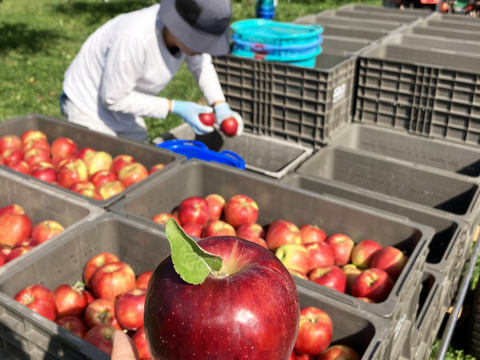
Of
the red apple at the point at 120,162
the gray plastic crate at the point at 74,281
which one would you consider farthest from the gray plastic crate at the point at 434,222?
the red apple at the point at 120,162

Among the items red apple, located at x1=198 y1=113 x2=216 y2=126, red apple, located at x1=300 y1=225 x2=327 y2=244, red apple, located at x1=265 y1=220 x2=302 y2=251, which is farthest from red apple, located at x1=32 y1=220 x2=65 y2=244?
red apple, located at x1=198 y1=113 x2=216 y2=126

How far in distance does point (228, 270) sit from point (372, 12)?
17.2ft

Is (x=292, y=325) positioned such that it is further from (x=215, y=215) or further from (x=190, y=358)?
(x=215, y=215)

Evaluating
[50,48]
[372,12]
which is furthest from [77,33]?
[372,12]

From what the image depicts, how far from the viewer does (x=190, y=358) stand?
87 cm

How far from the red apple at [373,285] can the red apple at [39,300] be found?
3.54 ft

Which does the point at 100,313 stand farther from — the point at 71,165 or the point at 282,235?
the point at 71,165

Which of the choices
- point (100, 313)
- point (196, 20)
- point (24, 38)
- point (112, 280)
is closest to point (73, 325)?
point (100, 313)

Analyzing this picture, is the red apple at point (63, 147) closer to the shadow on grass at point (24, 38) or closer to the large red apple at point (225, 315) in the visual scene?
the large red apple at point (225, 315)

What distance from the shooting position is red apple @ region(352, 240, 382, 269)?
6.66ft

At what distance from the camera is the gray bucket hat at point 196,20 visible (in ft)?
8.20

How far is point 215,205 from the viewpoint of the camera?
93.2 inches

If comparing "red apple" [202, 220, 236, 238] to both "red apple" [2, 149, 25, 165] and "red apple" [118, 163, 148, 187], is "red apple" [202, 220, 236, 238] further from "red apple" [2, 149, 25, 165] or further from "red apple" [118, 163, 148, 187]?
"red apple" [2, 149, 25, 165]

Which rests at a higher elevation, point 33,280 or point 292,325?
point 292,325
